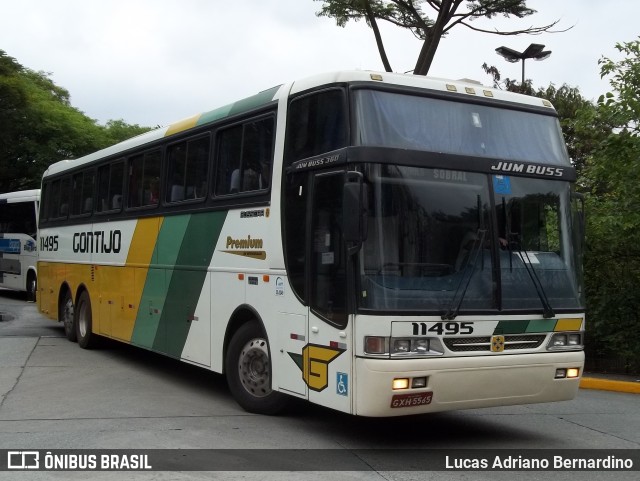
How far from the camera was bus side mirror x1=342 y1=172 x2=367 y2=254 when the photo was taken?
21.7ft

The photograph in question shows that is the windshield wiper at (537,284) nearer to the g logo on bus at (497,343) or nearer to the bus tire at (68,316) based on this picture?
the g logo on bus at (497,343)

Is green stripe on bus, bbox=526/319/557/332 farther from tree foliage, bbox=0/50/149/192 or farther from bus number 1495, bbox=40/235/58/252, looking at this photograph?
tree foliage, bbox=0/50/149/192

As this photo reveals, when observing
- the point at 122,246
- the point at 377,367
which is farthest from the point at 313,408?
the point at 122,246

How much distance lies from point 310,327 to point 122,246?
5.84 meters

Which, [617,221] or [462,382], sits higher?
[617,221]

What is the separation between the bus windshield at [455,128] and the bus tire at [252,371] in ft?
8.31

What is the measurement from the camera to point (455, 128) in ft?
24.6

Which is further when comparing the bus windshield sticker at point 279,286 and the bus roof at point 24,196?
the bus roof at point 24,196

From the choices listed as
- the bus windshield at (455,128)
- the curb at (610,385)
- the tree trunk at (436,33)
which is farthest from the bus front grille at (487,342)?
the tree trunk at (436,33)

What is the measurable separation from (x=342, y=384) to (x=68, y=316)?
995 cm

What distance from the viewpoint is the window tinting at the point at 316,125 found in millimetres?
7273

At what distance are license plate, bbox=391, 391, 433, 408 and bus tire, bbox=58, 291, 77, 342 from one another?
976 cm

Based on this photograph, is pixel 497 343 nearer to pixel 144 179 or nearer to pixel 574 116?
pixel 144 179

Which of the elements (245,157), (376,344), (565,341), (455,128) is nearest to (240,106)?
(245,157)
